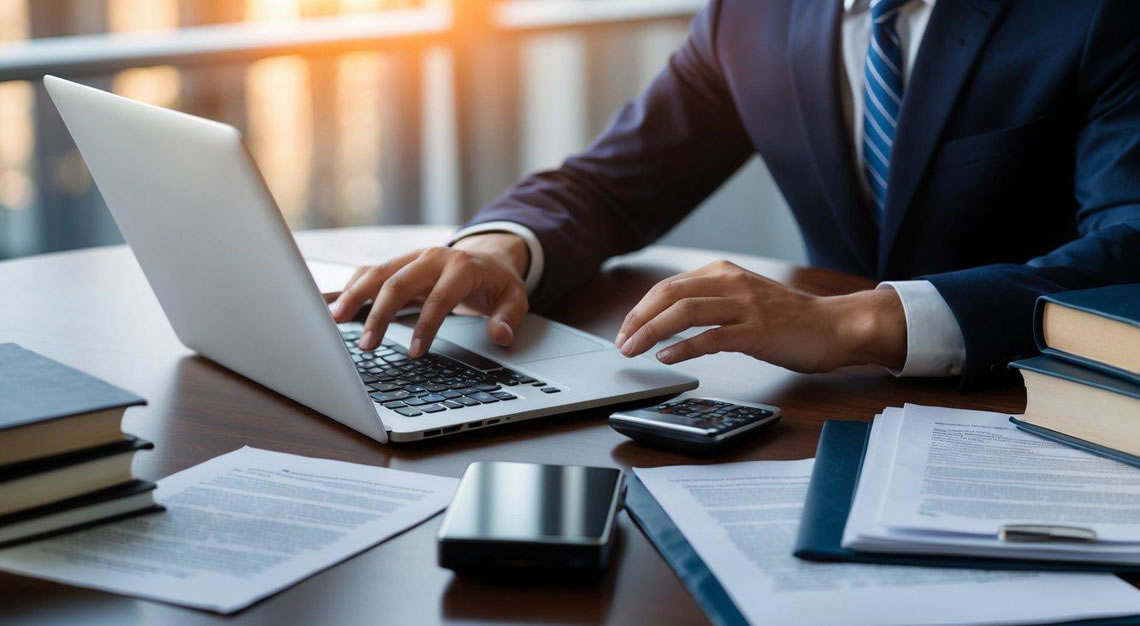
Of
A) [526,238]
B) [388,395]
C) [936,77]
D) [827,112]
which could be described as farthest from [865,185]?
[388,395]

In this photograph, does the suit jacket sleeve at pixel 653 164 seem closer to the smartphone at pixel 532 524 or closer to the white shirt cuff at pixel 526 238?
→ the white shirt cuff at pixel 526 238

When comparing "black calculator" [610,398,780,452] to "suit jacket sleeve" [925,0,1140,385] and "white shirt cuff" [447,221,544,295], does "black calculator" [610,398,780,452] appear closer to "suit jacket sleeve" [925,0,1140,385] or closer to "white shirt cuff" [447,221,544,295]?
"suit jacket sleeve" [925,0,1140,385]

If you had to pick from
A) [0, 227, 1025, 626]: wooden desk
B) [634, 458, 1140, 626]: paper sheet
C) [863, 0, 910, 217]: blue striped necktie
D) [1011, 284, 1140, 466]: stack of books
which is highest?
[863, 0, 910, 217]: blue striped necktie

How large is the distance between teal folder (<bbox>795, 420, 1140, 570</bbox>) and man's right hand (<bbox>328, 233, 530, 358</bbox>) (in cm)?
39

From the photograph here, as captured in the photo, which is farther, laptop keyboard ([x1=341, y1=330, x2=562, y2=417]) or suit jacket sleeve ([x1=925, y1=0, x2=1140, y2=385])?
suit jacket sleeve ([x1=925, y1=0, x2=1140, y2=385])

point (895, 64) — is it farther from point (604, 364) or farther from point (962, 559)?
point (962, 559)

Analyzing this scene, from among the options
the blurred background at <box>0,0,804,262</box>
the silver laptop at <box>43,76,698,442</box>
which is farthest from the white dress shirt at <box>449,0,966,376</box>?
the blurred background at <box>0,0,804,262</box>

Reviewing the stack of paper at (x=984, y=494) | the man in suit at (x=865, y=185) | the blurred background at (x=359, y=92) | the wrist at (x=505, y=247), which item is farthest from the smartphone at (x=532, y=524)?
the blurred background at (x=359, y=92)

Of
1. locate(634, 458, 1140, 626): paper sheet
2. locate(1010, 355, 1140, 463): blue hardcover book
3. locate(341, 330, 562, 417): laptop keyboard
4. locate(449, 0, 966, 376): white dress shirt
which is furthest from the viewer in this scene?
locate(449, 0, 966, 376): white dress shirt

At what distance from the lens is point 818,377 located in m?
1.03

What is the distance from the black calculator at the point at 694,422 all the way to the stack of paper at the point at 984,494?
0.09m

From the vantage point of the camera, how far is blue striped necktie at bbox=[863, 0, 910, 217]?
1.36 meters

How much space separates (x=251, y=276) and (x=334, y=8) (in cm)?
261

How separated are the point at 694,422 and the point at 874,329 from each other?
27 cm
